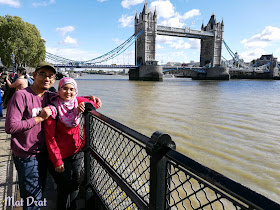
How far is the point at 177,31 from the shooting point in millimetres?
55156

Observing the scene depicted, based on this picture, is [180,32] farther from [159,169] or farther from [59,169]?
[159,169]

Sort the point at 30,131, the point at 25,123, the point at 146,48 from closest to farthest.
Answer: the point at 25,123, the point at 30,131, the point at 146,48

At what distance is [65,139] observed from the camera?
1.76 metres

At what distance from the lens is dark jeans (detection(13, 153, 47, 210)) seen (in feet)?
5.19

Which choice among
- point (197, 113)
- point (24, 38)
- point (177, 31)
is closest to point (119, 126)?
point (197, 113)

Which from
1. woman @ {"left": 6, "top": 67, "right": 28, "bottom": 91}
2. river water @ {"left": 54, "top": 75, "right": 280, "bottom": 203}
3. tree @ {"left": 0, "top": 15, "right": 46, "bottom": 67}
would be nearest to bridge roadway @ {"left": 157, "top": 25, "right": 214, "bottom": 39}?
tree @ {"left": 0, "top": 15, "right": 46, "bottom": 67}

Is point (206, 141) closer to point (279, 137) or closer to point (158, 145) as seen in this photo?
point (279, 137)

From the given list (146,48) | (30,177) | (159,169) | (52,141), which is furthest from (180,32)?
(159,169)

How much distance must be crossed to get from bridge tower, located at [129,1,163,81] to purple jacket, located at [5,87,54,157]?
4389 cm

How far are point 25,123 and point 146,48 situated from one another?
165ft

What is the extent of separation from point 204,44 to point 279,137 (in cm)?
6399

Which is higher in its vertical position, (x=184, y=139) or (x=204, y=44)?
(x=204, y=44)

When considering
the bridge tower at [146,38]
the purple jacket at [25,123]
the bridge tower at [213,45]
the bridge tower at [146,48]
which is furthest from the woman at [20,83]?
the bridge tower at [213,45]

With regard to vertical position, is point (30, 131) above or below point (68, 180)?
above
